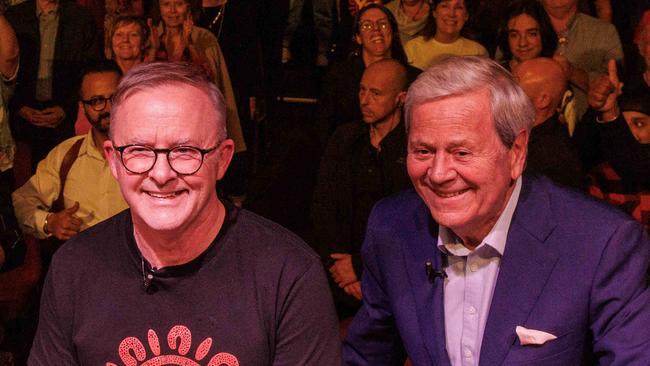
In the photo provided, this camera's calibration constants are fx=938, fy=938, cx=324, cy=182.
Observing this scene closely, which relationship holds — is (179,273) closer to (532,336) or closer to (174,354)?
(174,354)

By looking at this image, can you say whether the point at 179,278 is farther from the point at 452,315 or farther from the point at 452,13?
the point at 452,13

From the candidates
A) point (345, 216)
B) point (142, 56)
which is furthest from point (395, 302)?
point (142, 56)

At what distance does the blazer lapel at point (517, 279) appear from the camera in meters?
1.90

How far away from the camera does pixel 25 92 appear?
16.4 feet

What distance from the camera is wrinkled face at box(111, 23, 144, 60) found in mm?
4508

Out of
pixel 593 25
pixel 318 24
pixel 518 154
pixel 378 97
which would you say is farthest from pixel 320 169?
pixel 318 24

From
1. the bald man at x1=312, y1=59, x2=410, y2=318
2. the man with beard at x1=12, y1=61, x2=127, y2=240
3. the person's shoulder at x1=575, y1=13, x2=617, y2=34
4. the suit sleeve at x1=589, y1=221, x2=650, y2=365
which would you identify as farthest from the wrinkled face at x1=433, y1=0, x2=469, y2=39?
the suit sleeve at x1=589, y1=221, x2=650, y2=365

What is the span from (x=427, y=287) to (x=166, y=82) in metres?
0.70

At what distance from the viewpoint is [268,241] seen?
1.87 meters

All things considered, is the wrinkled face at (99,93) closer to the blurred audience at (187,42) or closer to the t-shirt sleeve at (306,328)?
the blurred audience at (187,42)

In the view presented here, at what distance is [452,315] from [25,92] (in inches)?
142

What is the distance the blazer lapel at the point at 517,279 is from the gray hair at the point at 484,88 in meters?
0.19

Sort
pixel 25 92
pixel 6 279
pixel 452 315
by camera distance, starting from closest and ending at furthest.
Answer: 1. pixel 452 315
2. pixel 6 279
3. pixel 25 92

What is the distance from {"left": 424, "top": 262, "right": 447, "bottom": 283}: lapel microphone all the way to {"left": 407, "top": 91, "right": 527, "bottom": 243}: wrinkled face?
147 millimetres
